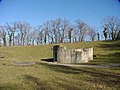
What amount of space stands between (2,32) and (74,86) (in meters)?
71.8

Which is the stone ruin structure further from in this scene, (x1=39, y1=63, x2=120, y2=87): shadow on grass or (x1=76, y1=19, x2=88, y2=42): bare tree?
(x1=76, y1=19, x2=88, y2=42): bare tree

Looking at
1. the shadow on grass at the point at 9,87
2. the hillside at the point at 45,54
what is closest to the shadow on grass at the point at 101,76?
the shadow on grass at the point at 9,87

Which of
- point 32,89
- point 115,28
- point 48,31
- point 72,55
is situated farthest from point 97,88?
point 48,31

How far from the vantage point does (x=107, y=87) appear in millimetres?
9172

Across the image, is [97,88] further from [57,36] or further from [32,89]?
[57,36]

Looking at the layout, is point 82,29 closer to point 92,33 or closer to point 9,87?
point 92,33

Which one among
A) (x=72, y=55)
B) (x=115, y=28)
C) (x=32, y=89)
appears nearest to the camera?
(x=32, y=89)

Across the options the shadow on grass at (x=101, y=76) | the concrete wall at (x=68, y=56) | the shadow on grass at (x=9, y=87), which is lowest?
the shadow on grass at (x=101, y=76)

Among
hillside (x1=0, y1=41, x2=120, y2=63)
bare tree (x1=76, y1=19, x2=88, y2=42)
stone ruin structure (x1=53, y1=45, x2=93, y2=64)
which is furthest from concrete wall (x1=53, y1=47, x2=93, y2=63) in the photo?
bare tree (x1=76, y1=19, x2=88, y2=42)

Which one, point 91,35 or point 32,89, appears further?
point 91,35

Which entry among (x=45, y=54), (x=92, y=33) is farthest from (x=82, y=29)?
(x=45, y=54)

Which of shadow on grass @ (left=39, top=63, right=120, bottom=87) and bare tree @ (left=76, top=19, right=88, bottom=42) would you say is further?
bare tree @ (left=76, top=19, right=88, bottom=42)

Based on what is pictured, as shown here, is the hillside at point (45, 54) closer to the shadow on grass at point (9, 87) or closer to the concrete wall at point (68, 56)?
the concrete wall at point (68, 56)

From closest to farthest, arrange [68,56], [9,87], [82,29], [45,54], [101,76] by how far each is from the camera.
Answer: [9,87] → [101,76] → [68,56] → [45,54] → [82,29]
